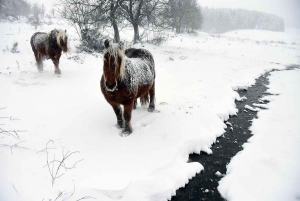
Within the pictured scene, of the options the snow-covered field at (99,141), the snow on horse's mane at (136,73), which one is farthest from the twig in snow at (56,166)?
the snow on horse's mane at (136,73)

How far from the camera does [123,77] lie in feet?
10.3

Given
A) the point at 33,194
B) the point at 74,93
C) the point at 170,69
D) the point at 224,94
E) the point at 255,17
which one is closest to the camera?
the point at 33,194

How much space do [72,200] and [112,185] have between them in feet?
1.79

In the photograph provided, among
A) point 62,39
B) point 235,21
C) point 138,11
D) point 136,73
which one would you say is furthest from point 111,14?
point 235,21

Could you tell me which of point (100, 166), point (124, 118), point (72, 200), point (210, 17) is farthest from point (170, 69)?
point (210, 17)

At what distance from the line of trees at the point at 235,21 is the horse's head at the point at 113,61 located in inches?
3554

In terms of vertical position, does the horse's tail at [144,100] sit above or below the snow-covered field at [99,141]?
above

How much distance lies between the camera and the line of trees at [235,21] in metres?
86.2

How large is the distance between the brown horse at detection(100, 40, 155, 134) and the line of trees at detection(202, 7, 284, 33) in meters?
89.1

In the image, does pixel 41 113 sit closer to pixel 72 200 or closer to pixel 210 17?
pixel 72 200

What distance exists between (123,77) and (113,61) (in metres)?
0.46

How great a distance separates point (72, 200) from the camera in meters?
2.30

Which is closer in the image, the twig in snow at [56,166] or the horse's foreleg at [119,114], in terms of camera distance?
the twig in snow at [56,166]

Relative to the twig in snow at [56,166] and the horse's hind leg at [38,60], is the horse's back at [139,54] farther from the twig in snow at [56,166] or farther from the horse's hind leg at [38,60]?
the horse's hind leg at [38,60]
